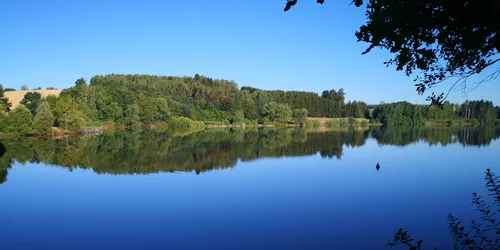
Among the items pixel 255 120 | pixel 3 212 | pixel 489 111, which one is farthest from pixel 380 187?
pixel 489 111

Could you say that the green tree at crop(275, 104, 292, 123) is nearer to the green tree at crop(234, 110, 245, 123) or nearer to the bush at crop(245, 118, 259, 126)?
the bush at crop(245, 118, 259, 126)

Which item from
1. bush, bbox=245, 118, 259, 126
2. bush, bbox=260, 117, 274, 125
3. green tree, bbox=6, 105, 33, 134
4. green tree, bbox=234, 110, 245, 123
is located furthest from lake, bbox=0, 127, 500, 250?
bush, bbox=260, 117, 274, 125

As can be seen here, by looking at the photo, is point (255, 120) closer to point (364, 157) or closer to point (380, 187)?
point (364, 157)

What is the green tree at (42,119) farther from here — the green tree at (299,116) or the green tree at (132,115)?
the green tree at (299,116)

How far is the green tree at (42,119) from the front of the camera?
42.8 m

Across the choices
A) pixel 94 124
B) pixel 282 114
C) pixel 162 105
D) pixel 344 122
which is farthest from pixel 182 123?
pixel 344 122

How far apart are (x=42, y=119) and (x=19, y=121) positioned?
2501 millimetres

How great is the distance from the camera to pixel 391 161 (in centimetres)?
2403

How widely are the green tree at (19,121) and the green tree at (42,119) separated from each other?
0.96m

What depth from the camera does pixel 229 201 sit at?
43.2ft

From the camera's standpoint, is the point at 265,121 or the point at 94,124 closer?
Answer: the point at 94,124

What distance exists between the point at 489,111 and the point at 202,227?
361ft

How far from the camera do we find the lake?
935cm

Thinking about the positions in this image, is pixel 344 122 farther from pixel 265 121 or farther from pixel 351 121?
pixel 265 121
